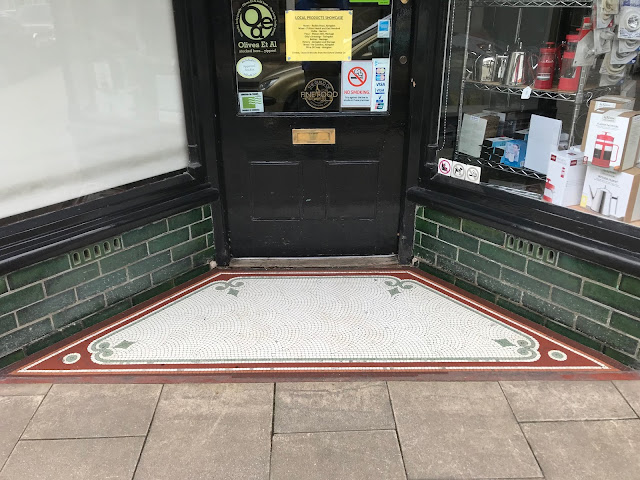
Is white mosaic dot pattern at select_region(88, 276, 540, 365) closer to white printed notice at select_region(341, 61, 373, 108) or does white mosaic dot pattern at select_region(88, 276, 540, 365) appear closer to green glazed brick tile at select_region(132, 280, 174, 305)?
green glazed brick tile at select_region(132, 280, 174, 305)

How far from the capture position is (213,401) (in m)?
2.53

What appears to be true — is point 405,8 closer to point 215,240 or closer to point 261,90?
point 261,90

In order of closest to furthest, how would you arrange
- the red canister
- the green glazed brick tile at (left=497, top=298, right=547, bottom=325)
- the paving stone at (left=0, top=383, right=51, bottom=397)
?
1. the paving stone at (left=0, top=383, right=51, bottom=397)
2. the red canister
3. the green glazed brick tile at (left=497, top=298, right=547, bottom=325)

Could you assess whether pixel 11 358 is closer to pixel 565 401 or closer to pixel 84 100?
pixel 84 100

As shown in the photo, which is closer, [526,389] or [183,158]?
[526,389]

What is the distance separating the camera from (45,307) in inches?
113

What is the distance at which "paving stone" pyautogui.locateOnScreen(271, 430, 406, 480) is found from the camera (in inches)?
83.8

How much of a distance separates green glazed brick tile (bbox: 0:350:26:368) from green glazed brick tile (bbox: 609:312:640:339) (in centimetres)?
307

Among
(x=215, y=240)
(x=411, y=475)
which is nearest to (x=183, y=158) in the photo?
(x=215, y=240)

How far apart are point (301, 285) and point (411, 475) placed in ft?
5.26

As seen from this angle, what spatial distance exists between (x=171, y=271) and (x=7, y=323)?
3.25 ft

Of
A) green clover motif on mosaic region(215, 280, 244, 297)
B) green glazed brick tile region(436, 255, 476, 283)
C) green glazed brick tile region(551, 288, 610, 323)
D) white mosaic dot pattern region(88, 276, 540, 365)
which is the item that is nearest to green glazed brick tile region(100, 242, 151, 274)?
white mosaic dot pattern region(88, 276, 540, 365)

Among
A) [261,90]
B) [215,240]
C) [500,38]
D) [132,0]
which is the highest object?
[132,0]

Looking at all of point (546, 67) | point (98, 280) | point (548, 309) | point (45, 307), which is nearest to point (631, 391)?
point (548, 309)
